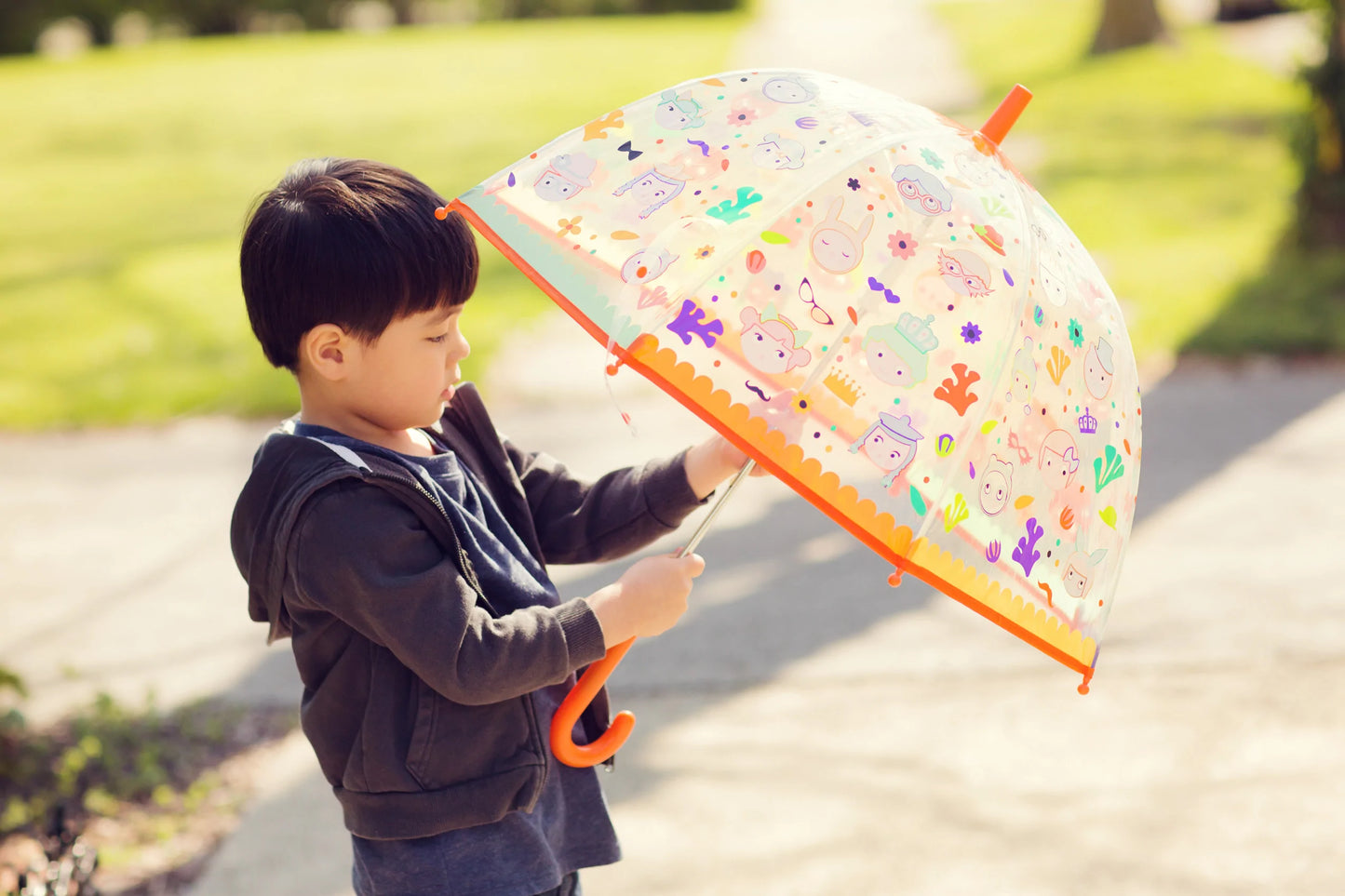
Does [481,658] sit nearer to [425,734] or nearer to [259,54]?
[425,734]

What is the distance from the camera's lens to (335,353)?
1696 millimetres

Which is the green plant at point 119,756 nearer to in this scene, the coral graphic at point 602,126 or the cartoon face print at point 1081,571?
the coral graphic at point 602,126

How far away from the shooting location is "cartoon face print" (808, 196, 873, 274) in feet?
5.66

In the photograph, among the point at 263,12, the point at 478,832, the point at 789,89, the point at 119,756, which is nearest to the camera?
the point at 478,832

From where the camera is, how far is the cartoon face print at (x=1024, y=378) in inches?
68.9

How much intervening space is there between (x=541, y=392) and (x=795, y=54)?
37.3ft

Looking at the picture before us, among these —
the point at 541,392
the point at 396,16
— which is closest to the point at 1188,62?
the point at 541,392

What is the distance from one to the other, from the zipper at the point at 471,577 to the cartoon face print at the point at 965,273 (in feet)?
2.31

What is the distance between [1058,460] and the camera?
179cm

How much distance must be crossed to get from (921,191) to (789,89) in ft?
0.89

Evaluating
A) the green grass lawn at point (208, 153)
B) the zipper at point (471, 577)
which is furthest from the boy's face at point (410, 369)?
the green grass lawn at point (208, 153)

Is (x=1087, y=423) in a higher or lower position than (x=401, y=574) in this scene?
higher

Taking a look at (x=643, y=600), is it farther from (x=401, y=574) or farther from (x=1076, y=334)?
(x=1076, y=334)

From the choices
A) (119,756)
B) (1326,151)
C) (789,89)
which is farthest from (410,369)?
(1326,151)
